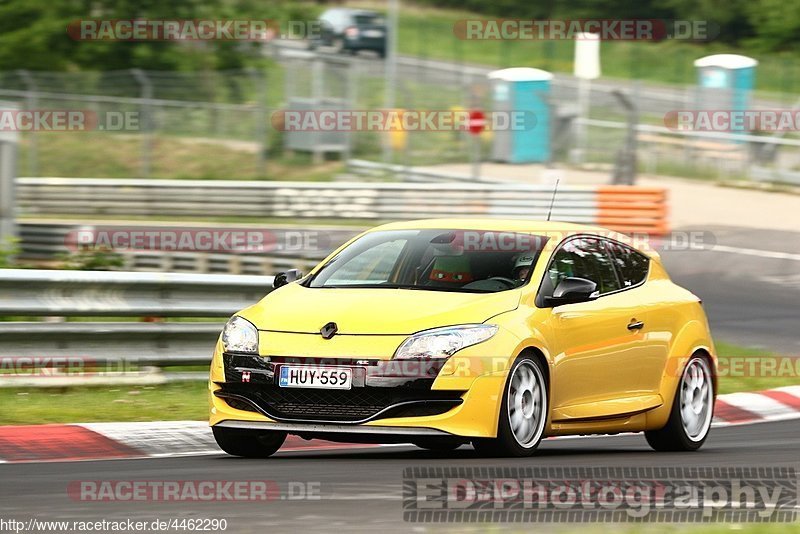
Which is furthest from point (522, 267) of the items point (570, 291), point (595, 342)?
point (595, 342)

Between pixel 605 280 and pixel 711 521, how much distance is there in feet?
11.0

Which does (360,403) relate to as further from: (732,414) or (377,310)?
(732,414)

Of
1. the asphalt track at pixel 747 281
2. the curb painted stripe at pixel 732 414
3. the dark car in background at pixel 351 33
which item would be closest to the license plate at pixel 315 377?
the curb painted stripe at pixel 732 414

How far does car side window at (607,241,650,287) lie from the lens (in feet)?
33.0

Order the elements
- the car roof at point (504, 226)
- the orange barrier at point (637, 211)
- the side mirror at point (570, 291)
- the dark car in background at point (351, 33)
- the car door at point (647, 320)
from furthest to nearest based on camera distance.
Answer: the dark car in background at point (351, 33) → the orange barrier at point (637, 211) → the car door at point (647, 320) → the car roof at point (504, 226) → the side mirror at point (570, 291)

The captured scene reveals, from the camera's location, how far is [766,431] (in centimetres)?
1134

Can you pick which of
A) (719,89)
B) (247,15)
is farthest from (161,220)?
(247,15)

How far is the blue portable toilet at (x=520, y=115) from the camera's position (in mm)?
32844

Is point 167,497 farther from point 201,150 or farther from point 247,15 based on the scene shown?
point 247,15

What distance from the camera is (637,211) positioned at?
24.8 m

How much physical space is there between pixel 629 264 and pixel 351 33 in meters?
48.8

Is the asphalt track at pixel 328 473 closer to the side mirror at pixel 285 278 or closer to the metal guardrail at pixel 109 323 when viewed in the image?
A: the side mirror at pixel 285 278

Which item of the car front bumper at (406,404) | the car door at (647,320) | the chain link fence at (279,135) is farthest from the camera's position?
the chain link fence at (279,135)

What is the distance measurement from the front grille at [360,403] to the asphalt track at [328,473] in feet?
0.85
